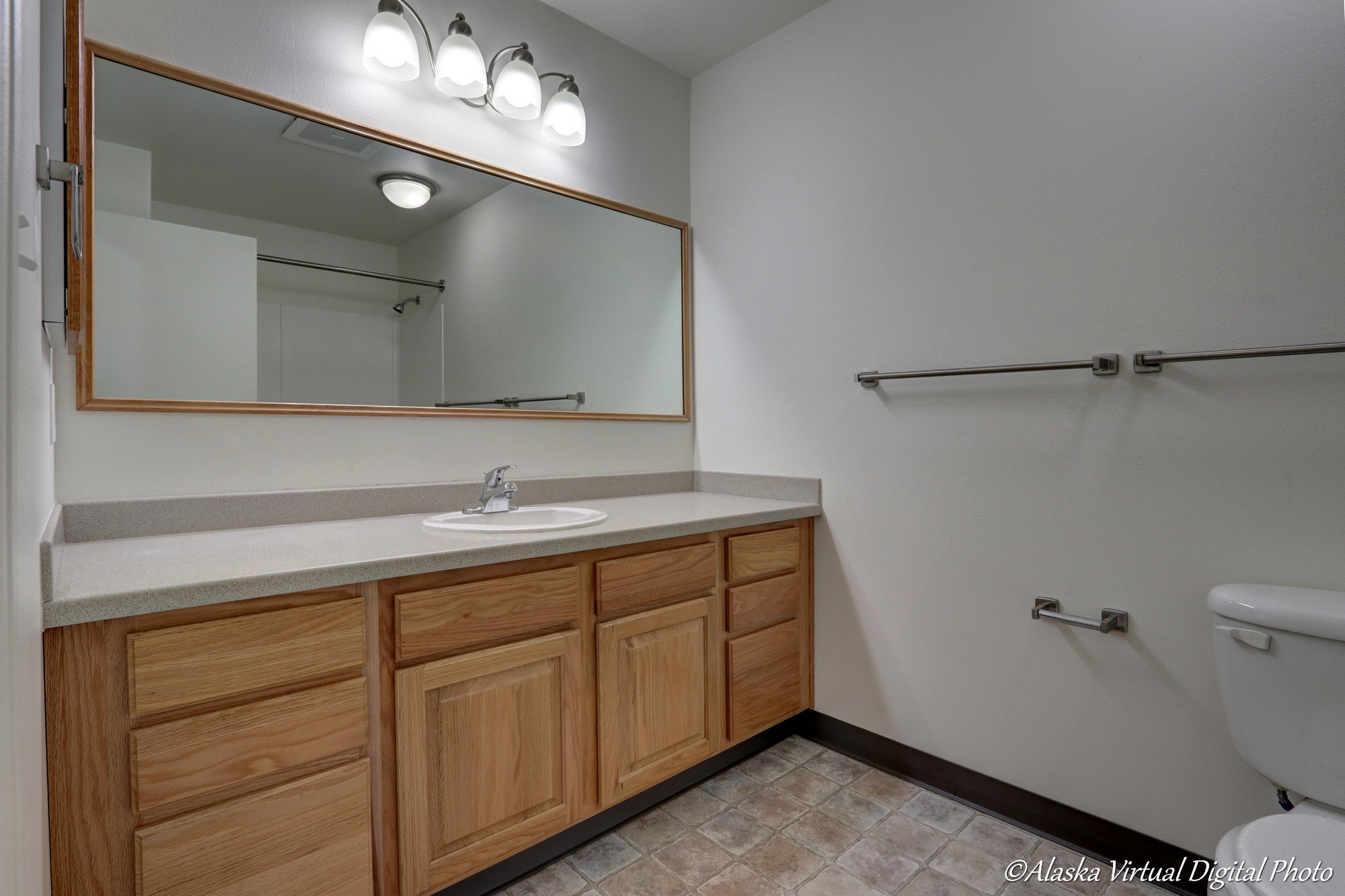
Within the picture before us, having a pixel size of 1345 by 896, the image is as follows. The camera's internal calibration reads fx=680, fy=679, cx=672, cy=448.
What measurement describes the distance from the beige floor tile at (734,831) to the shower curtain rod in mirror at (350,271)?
1.62 m

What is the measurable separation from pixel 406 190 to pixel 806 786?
201cm

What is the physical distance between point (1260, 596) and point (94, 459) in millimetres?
2344

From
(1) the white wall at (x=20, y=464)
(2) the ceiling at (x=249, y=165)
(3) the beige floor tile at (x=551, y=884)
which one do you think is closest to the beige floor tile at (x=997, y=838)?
(3) the beige floor tile at (x=551, y=884)

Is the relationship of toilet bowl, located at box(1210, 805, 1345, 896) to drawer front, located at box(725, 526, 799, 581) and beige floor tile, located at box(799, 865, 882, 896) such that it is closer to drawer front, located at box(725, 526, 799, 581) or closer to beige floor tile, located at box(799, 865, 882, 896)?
beige floor tile, located at box(799, 865, 882, 896)

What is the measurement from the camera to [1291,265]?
4.44 ft

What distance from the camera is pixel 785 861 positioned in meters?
1.59

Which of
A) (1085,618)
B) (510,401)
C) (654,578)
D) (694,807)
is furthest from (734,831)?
(510,401)

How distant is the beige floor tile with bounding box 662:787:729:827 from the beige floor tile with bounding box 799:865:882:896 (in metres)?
0.34

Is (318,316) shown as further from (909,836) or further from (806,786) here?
(909,836)

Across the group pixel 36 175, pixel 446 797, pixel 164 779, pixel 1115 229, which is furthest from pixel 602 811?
pixel 1115 229

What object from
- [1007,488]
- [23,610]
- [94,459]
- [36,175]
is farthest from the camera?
[1007,488]

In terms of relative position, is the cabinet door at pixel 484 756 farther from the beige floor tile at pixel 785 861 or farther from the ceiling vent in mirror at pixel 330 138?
the ceiling vent in mirror at pixel 330 138

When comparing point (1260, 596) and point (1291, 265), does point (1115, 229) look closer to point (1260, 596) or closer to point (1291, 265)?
point (1291, 265)

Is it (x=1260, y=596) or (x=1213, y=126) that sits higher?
(x=1213, y=126)
